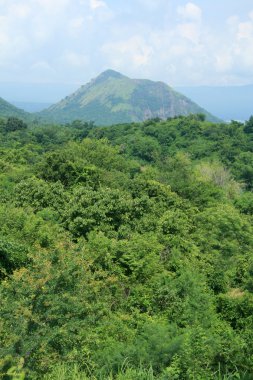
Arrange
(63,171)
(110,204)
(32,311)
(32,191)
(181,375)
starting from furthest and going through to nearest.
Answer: (63,171) → (32,191) → (110,204) → (32,311) → (181,375)

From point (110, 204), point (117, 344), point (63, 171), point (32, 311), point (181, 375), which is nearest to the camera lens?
point (181, 375)

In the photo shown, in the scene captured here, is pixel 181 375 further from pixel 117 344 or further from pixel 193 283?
pixel 193 283

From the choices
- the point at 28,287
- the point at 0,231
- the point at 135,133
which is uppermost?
the point at 135,133

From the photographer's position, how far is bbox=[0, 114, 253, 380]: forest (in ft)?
27.9

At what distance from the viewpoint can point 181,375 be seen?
824 centimetres

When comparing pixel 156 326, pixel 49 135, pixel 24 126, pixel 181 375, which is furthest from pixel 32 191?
pixel 24 126

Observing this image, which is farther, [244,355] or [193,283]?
[193,283]

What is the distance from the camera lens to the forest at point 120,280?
8492 mm

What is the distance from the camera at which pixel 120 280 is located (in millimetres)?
15125

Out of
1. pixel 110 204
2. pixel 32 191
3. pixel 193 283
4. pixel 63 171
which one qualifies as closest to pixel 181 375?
pixel 193 283

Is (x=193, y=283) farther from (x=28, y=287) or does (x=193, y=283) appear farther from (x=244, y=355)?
(x=28, y=287)

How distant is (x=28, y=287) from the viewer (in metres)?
9.41

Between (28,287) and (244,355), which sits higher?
(28,287)

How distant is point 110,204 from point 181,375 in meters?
12.1
